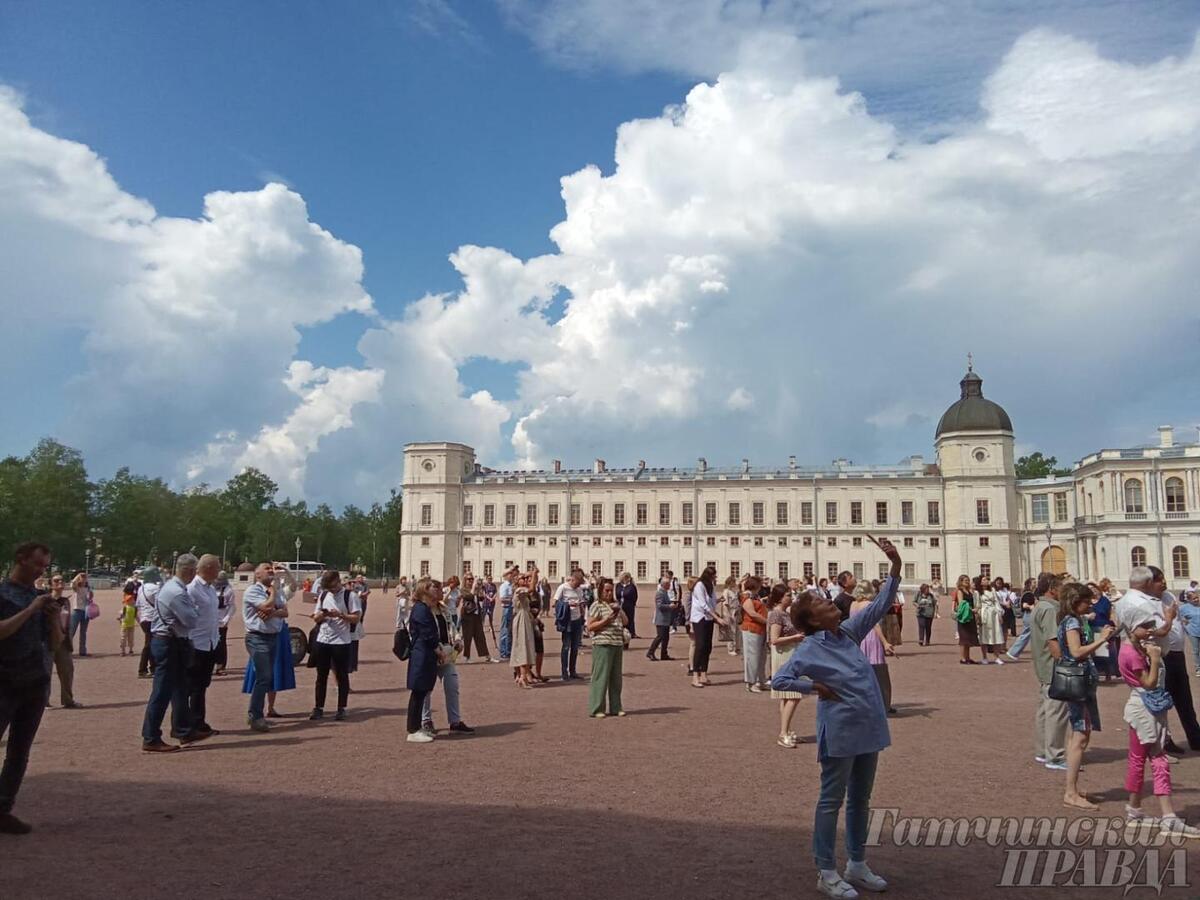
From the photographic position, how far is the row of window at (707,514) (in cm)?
7231

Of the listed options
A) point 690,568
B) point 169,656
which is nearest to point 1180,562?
point 690,568

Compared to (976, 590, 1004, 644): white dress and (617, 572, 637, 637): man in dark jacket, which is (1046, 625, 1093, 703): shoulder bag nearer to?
(976, 590, 1004, 644): white dress

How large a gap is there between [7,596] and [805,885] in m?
5.61

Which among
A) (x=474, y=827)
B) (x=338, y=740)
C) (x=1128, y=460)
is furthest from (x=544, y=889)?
(x=1128, y=460)

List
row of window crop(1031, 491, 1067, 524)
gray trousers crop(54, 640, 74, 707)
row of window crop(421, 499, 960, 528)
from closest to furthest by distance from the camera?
1. gray trousers crop(54, 640, 74, 707)
2. row of window crop(1031, 491, 1067, 524)
3. row of window crop(421, 499, 960, 528)

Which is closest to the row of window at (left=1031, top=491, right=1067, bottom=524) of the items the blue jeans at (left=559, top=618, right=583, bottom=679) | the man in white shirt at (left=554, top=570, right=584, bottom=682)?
the man in white shirt at (left=554, top=570, right=584, bottom=682)

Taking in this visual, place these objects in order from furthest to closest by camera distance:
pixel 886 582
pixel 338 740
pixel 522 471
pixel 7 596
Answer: pixel 522 471 → pixel 338 740 → pixel 7 596 → pixel 886 582

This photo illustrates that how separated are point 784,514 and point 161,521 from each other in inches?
2605

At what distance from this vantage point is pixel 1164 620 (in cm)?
770

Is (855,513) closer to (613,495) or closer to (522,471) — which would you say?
(613,495)

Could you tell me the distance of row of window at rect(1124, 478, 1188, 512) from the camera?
5881 cm

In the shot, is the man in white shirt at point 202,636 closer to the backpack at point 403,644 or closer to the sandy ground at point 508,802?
the sandy ground at point 508,802

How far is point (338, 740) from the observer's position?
30.6ft

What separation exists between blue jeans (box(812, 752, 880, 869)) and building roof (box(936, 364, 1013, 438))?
72274 millimetres
